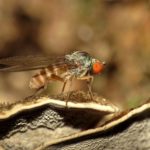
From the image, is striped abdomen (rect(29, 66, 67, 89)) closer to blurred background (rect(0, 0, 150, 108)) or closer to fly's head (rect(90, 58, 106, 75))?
fly's head (rect(90, 58, 106, 75))

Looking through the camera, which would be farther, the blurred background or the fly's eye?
the blurred background

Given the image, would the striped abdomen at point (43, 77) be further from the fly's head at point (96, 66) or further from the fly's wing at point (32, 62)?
the fly's head at point (96, 66)

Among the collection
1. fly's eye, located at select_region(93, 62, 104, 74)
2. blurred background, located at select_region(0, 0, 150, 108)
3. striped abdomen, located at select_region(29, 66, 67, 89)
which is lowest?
blurred background, located at select_region(0, 0, 150, 108)

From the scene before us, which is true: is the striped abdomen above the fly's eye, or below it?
below

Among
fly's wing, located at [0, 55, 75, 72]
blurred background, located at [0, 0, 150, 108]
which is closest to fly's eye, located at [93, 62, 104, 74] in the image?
fly's wing, located at [0, 55, 75, 72]

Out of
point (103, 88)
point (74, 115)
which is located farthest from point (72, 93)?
point (103, 88)

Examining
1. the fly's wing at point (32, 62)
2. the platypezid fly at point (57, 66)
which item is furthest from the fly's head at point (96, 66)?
the fly's wing at point (32, 62)
